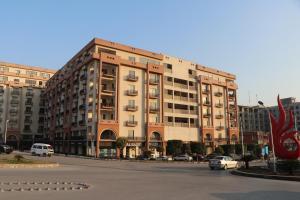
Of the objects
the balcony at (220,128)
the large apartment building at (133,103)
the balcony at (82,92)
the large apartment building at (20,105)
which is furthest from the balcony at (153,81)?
the large apartment building at (20,105)

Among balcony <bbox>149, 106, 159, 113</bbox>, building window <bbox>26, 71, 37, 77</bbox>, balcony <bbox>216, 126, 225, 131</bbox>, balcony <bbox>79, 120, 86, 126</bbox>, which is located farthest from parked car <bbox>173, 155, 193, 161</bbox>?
building window <bbox>26, 71, 37, 77</bbox>

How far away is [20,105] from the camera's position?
100812mm

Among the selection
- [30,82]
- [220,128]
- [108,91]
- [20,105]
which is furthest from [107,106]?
[30,82]

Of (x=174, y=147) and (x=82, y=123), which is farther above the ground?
(x=82, y=123)

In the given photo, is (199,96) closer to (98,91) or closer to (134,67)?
(134,67)

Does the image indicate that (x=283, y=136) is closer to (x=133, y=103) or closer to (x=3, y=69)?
(x=133, y=103)

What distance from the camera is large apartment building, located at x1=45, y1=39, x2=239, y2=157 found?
199 feet

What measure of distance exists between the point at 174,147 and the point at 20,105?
60.5 m

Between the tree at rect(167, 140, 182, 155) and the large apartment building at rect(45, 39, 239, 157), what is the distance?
2.04 meters

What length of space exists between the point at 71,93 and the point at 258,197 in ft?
206

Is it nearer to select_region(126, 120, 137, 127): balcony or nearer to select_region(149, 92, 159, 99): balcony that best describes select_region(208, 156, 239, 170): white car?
select_region(126, 120, 137, 127): balcony

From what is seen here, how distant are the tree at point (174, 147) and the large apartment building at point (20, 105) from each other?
4854 centimetres

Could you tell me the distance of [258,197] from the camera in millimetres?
13227

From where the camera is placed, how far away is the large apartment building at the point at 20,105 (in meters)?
97.5
